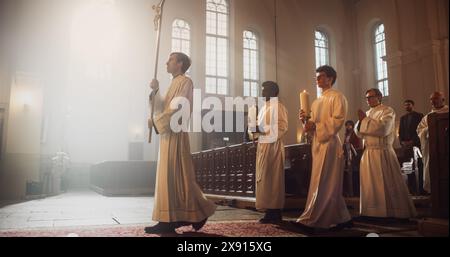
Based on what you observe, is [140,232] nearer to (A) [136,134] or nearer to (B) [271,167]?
(B) [271,167]

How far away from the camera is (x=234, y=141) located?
14.7m

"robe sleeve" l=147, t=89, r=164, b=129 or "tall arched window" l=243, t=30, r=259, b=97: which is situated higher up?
"tall arched window" l=243, t=30, r=259, b=97

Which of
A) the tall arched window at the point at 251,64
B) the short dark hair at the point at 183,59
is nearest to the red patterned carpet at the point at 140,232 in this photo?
the short dark hair at the point at 183,59

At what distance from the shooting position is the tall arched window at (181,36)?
14.4 m

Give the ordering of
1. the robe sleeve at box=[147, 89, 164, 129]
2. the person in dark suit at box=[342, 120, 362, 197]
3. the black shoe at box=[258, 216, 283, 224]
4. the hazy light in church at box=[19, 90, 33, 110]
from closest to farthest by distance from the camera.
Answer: the robe sleeve at box=[147, 89, 164, 129], the black shoe at box=[258, 216, 283, 224], the person in dark suit at box=[342, 120, 362, 197], the hazy light in church at box=[19, 90, 33, 110]

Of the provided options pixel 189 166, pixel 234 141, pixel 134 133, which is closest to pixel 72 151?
pixel 134 133

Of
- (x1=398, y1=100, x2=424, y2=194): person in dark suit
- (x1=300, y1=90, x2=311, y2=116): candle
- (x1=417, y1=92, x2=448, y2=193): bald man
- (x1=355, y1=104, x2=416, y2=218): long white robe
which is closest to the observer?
(x1=300, y1=90, x2=311, y2=116): candle

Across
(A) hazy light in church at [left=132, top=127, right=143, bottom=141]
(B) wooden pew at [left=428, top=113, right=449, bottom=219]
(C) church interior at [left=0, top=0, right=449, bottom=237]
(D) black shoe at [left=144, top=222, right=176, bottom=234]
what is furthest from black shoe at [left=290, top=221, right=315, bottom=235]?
(A) hazy light in church at [left=132, top=127, right=143, bottom=141]

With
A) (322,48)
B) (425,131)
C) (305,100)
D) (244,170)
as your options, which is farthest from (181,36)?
(305,100)

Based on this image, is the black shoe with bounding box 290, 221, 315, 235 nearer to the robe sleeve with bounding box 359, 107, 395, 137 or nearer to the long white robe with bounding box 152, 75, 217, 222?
the long white robe with bounding box 152, 75, 217, 222

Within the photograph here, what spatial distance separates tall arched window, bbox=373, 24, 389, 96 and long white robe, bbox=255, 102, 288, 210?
11.9 metres

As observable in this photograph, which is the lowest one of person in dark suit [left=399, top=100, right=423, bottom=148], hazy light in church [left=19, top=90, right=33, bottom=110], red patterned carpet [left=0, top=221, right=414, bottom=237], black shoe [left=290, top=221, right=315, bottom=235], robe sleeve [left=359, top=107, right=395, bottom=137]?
red patterned carpet [left=0, top=221, right=414, bottom=237]

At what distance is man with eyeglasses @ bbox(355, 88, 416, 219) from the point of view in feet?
14.3
